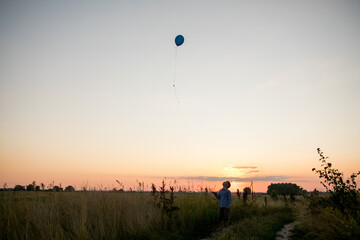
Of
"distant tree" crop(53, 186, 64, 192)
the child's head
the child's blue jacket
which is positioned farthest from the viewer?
the child's head

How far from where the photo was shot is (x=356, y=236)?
5.48 meters

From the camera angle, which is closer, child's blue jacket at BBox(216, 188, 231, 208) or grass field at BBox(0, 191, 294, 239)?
grass field at BBox(0, 191, 294, 239)

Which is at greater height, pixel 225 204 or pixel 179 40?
pixel 179 40

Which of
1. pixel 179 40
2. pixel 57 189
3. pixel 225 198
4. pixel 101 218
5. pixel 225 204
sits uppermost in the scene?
pixel 179 40

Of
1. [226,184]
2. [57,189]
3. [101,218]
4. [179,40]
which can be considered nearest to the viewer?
[101,218]

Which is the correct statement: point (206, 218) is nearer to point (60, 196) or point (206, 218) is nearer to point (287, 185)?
point (60, 196)

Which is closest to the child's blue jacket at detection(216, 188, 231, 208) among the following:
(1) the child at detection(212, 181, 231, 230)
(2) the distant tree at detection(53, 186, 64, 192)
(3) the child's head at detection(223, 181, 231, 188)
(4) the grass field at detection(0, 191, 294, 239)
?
(1) the child at detection(212, 181, 231, 230)

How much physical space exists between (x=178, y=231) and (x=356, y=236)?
6.00 metres

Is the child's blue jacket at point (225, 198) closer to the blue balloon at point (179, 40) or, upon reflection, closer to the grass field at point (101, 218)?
the grass field at point (101, 218)

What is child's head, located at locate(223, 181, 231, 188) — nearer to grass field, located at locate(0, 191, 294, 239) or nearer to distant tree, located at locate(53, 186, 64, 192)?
grass field, located at locate(0, 191, 294, 239)

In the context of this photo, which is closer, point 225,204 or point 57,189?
point 57,189

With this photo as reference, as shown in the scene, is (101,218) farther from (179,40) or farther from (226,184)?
(179,40)

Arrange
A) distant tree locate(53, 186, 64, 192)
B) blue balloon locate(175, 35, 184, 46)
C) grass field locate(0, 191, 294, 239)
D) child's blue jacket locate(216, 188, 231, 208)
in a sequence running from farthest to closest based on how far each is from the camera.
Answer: blue balloon locate(175, 35, 184, 46) < child's blue jacket locate(216, 188, 231, 208) < distant tree locate(53, 186, 64, 192) < grass field locate(0, 191, 294, 239)

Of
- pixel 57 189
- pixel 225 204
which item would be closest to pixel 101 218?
pixel 57 189
